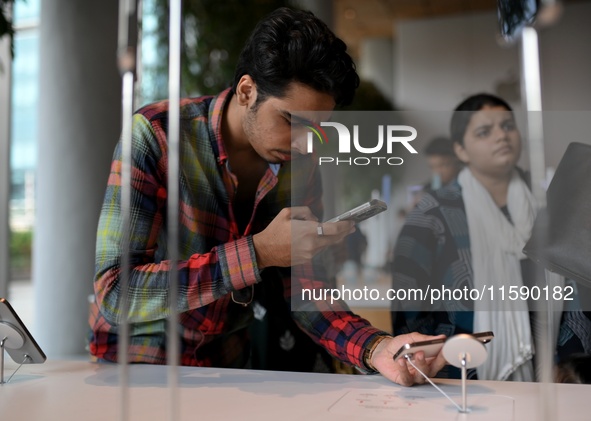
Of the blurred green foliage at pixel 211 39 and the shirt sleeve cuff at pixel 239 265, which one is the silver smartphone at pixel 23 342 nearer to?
the shirt sleeve cuff at pixel 239 265

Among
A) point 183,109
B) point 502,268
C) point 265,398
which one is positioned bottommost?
point 265,398

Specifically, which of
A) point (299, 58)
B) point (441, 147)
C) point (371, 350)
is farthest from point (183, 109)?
point (371, 350)

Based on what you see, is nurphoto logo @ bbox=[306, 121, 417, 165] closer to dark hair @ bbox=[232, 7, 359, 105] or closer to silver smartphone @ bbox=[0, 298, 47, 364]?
dark hair @ bbox=[232, 7, 359, 105]

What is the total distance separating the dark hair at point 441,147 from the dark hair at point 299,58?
22 cm

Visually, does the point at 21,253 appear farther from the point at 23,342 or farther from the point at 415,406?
the point at 415,406

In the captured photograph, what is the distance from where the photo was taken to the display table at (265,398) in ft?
3.48

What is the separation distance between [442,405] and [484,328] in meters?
0.35

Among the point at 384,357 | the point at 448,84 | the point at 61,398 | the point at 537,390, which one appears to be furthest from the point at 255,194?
the point at 448,84

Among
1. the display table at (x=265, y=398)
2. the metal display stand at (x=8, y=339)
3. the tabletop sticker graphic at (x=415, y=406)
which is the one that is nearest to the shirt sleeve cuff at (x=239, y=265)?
the display table at (x=265, y=398)

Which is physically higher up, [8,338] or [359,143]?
[359,143]

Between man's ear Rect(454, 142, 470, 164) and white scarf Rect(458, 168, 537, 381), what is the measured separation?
0.14 ft

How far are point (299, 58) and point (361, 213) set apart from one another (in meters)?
0.36

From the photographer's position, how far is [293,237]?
55.5 inches

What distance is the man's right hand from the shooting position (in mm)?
1393
